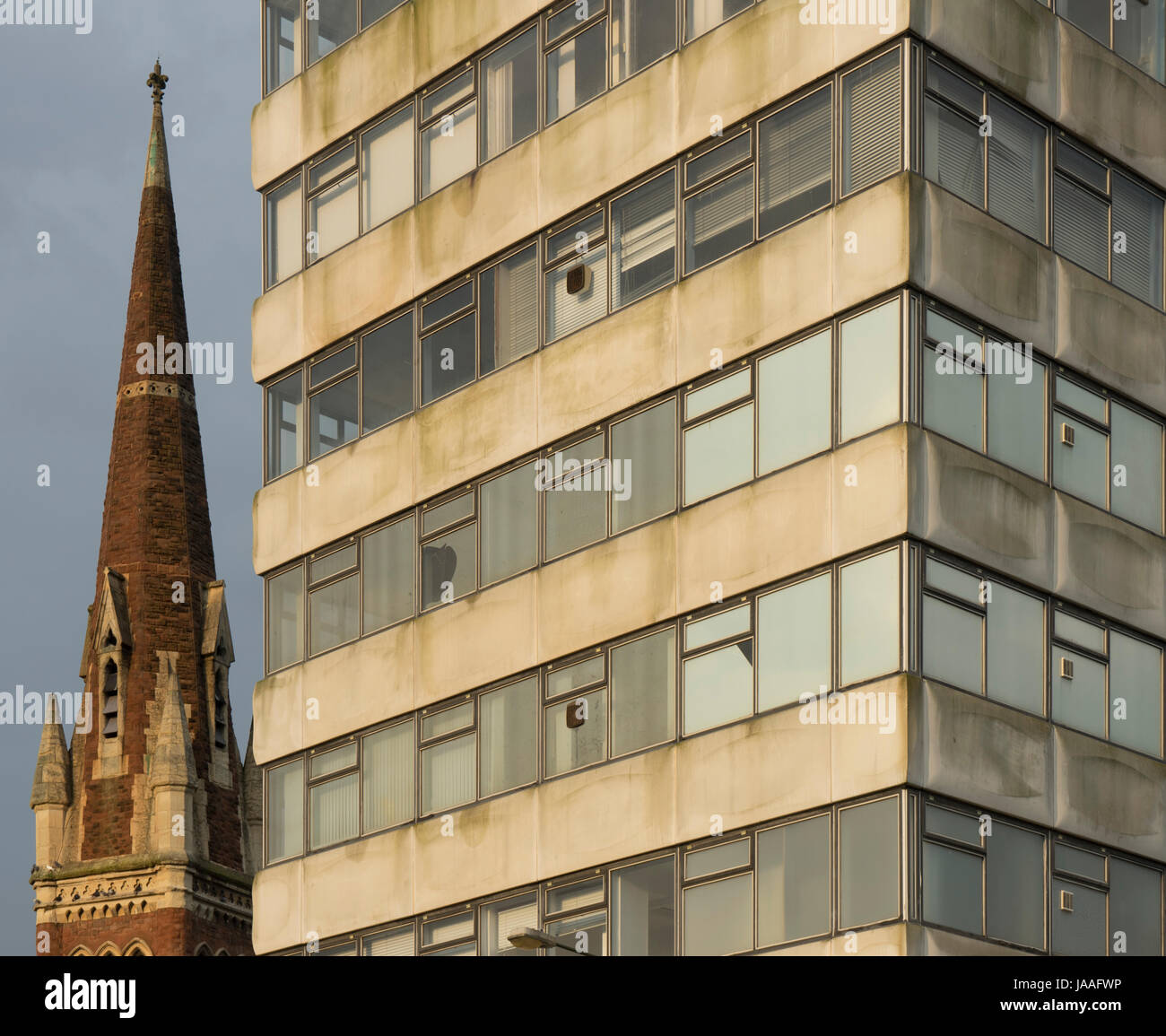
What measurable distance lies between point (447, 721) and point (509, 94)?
8.25 meters

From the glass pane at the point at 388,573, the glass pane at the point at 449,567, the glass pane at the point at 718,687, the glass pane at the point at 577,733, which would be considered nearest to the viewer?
the glass pane at the point at 718,687

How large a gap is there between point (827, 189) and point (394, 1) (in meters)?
9.88

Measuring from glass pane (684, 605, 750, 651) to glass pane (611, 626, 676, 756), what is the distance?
0.94 feet

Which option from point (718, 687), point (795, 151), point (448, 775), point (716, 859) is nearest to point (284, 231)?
point (448, 775)

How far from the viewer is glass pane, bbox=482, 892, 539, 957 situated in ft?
98.1

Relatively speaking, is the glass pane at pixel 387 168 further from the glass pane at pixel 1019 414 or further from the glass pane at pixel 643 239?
the glass pane at pixel 1019 414

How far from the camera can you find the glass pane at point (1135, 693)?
28.6 metres

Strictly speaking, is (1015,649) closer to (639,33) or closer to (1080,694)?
(1080,694)

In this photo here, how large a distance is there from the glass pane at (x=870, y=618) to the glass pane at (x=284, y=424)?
11143 mm

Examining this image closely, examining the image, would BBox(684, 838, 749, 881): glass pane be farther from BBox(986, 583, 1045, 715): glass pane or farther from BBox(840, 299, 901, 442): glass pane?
BBox(840, 299, 901, 442): glass pane

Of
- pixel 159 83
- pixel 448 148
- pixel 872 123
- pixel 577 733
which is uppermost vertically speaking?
pixel 159 83

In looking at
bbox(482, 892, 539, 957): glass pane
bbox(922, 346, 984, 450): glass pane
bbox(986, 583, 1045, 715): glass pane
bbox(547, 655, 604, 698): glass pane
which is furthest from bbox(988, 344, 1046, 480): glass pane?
bbox(482, 892, 539, 957): glass pane

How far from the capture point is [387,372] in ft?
112

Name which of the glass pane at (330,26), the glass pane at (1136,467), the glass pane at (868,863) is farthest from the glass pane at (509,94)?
the glass pane at (868,863)
